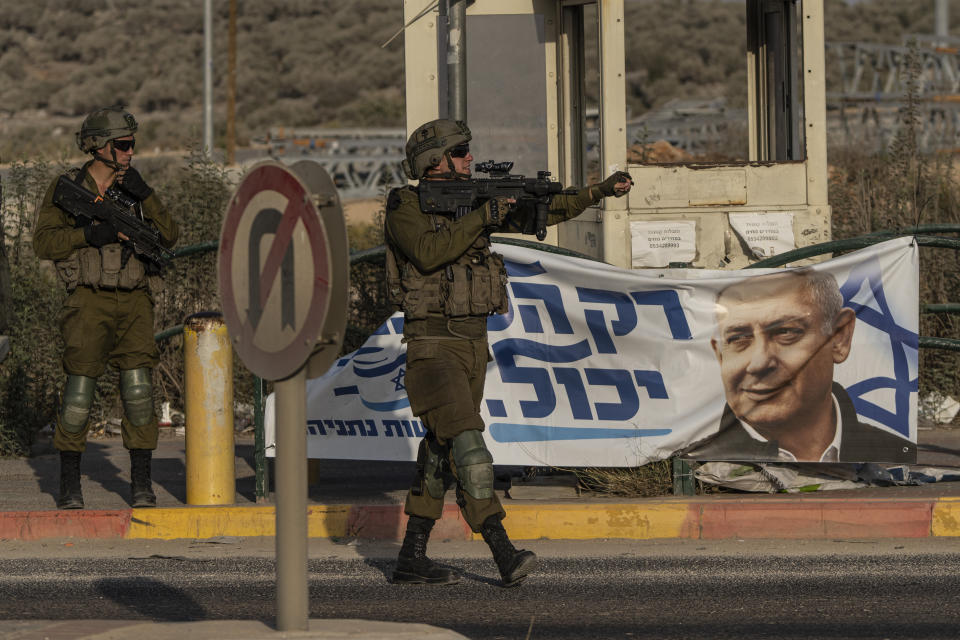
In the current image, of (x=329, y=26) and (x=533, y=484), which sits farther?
(x=329, y=26)

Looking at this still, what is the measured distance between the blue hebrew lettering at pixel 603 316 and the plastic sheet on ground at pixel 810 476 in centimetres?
85

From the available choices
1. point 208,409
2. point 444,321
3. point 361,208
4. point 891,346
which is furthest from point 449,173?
point 361,208

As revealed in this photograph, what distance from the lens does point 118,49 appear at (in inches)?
3024

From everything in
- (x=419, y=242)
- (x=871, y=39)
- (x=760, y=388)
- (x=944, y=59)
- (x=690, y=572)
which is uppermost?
(x=871, y=39)

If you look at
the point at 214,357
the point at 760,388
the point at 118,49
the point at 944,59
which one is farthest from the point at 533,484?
the point at 118,49

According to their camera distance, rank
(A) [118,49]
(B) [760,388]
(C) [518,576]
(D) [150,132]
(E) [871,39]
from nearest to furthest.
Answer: (C) [518,576] → (B) [760,388] → (D) [150,132] → (E) [871,39] → (A) [118,49]

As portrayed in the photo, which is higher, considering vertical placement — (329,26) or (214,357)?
(329,26)

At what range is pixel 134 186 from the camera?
7730 mm

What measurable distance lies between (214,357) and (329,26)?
73843 millimetres

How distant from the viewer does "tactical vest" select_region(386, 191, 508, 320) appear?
6230 mm

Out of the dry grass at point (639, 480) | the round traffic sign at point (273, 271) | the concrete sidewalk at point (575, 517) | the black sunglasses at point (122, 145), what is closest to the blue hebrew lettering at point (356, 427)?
the concrete sidewalk at point (575, 517)

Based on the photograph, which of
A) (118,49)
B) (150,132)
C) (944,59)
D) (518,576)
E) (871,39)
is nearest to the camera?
(518,576)

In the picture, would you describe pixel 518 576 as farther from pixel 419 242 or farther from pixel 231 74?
pixel 231 74

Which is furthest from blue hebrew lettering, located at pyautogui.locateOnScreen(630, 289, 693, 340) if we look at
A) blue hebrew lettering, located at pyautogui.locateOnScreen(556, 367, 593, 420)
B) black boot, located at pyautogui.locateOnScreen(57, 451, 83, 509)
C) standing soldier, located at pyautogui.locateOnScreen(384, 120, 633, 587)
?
black boot, located at pyautogui.locateOnScreen(57, 451, 83, 509)
